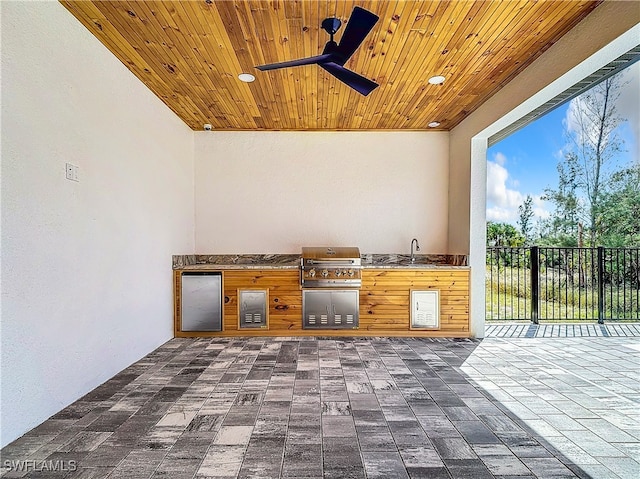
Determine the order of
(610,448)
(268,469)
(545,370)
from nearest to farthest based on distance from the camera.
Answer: (268,469) → (610,448) → (545,370)

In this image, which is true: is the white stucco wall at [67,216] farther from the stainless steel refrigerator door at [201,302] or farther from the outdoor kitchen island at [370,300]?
the outdoor kitchen island at [370,300]

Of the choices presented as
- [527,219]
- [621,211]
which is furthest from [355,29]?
[527,219]

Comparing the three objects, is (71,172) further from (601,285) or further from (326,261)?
(601,285)

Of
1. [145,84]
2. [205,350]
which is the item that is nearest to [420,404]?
[205,350]

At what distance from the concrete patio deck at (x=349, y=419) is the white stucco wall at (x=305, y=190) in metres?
1.86

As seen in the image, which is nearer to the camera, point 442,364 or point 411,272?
point 442,364

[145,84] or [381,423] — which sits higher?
[145,84]

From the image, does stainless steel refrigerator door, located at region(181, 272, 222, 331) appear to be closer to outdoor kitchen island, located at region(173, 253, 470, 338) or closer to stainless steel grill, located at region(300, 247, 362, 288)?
outdoor kitchen island, located at region(173, 253, 470, 338)

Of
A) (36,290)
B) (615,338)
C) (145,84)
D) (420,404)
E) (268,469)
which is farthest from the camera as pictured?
(615,338)

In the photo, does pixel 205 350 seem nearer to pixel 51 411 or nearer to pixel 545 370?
pixel 51 411

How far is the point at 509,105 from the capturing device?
→ 134 inches

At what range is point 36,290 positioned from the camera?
2.09 meters

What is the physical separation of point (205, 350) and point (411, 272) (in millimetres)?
2638

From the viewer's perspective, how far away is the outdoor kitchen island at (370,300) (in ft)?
14.1
